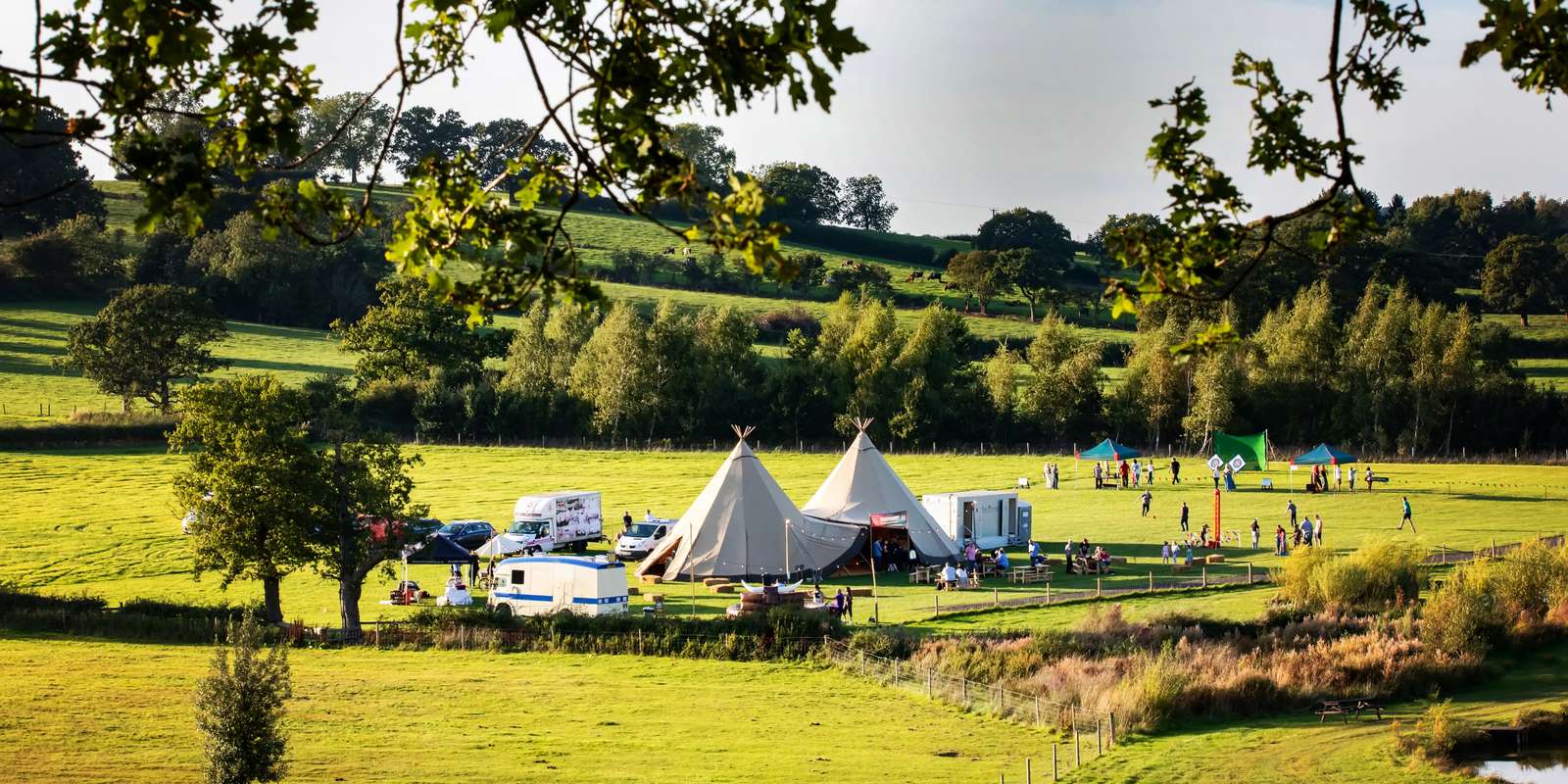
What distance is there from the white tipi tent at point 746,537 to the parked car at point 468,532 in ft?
20.4

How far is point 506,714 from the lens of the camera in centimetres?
2425

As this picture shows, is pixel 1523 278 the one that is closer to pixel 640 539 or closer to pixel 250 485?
pixel 640 539

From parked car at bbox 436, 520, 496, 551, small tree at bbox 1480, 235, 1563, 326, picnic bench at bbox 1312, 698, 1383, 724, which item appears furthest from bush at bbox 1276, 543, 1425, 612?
small tree at bbox 1480, 235, 1563, 326

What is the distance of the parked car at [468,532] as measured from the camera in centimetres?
4091

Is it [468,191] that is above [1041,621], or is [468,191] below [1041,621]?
above

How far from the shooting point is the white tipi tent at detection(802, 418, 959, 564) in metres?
38.4

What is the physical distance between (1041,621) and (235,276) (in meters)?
75.7

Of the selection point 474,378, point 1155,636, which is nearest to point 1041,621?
point 1155,636

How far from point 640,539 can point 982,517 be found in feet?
30.5

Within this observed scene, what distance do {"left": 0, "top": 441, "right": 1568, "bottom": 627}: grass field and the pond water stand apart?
9.50 meters

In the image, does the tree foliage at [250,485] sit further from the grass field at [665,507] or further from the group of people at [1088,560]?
the group of people at [1088,560]

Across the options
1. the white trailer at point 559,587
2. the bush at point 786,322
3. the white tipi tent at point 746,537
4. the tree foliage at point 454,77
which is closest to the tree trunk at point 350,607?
the white trailer at point 559,587

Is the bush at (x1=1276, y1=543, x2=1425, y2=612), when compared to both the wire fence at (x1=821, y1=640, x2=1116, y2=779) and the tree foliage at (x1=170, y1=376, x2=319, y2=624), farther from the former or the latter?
the tree foliage at (x1=170, y1=376, x2=319, y2=624)

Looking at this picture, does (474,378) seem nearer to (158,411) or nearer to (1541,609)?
(158,411)
